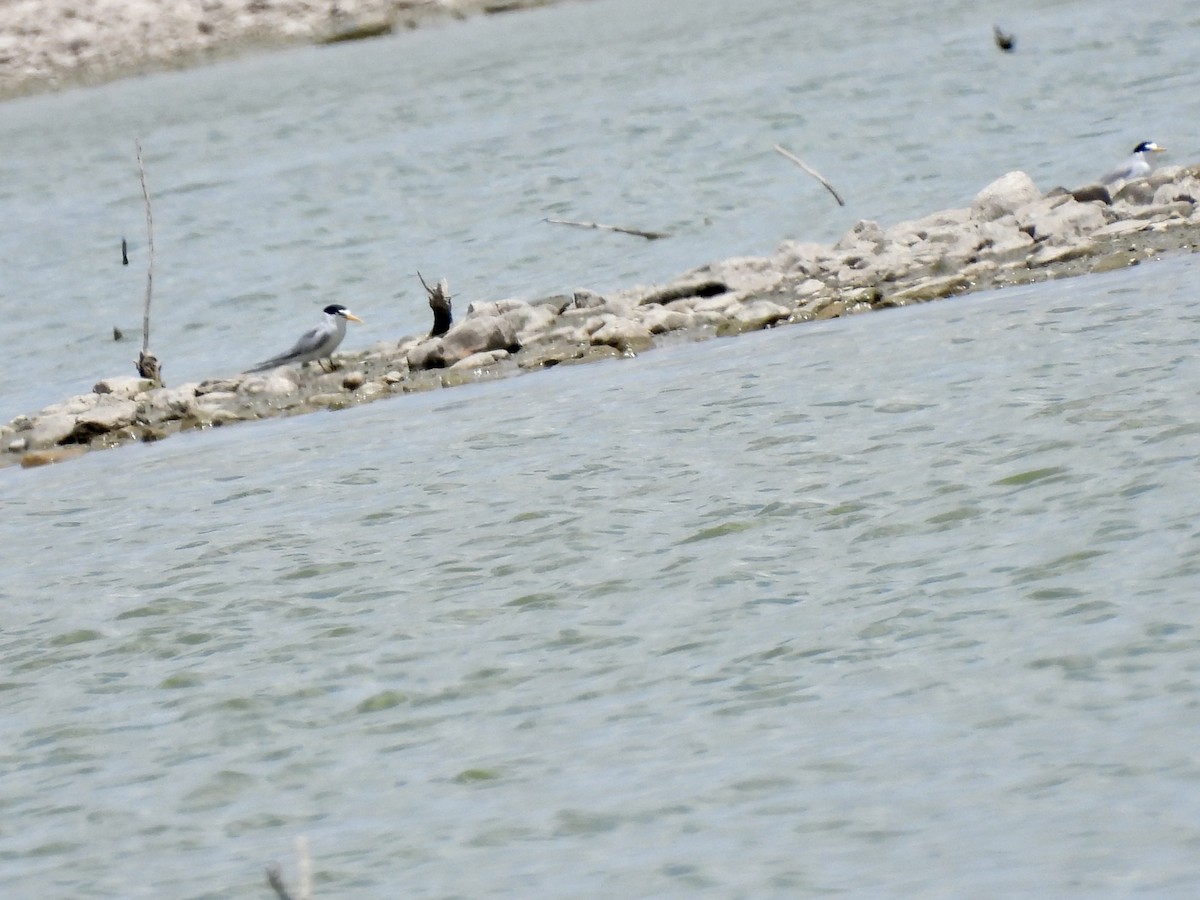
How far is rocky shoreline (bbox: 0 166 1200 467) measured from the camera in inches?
681

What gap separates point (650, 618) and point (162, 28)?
62538 mm

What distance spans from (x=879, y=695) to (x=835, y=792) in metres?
0.95

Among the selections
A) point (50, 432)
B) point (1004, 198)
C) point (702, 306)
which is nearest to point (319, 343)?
point (50, 432)

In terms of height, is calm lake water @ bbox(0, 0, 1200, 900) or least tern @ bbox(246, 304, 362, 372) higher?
least tern @ bbox(246, 304, 362, 372)

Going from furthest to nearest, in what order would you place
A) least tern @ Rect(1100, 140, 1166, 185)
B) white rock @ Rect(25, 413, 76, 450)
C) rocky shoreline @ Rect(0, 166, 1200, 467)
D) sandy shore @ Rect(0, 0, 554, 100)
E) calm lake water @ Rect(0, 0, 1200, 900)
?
sandy shore @ Rect(0, 0, 554, 100) → least tern @ Rect(1100, 140, 1166, 185) → white rock @ Rect(25, 413, 76, 450) → rocky shoreline @ Rect(0, 166, 1200, 467) → calm lake water @ Rect(0, 0, 1200, 900)

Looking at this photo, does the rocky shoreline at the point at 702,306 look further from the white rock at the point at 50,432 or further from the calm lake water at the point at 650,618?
the calm lake water at the point at 650,618

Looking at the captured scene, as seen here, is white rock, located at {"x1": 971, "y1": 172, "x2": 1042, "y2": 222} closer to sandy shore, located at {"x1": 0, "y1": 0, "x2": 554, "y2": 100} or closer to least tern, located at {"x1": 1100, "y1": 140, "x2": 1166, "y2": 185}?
least tern, located at {"x1": 1100, "y1": 140, "x2": 1166, "y2": 185}

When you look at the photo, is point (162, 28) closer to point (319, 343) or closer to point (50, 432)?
point (319, 343)

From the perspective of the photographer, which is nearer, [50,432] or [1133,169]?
[50,432]

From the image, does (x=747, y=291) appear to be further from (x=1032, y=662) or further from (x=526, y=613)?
(x=1032, y=662)

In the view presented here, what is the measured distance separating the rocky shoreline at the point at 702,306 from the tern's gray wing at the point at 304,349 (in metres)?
0.14

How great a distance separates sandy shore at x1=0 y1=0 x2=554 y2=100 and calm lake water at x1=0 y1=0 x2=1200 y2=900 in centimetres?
4615

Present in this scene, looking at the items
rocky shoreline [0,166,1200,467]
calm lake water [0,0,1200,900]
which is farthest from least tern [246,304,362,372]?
calm lake water [0,0,1200,900]

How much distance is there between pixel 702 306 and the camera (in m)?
18.2
